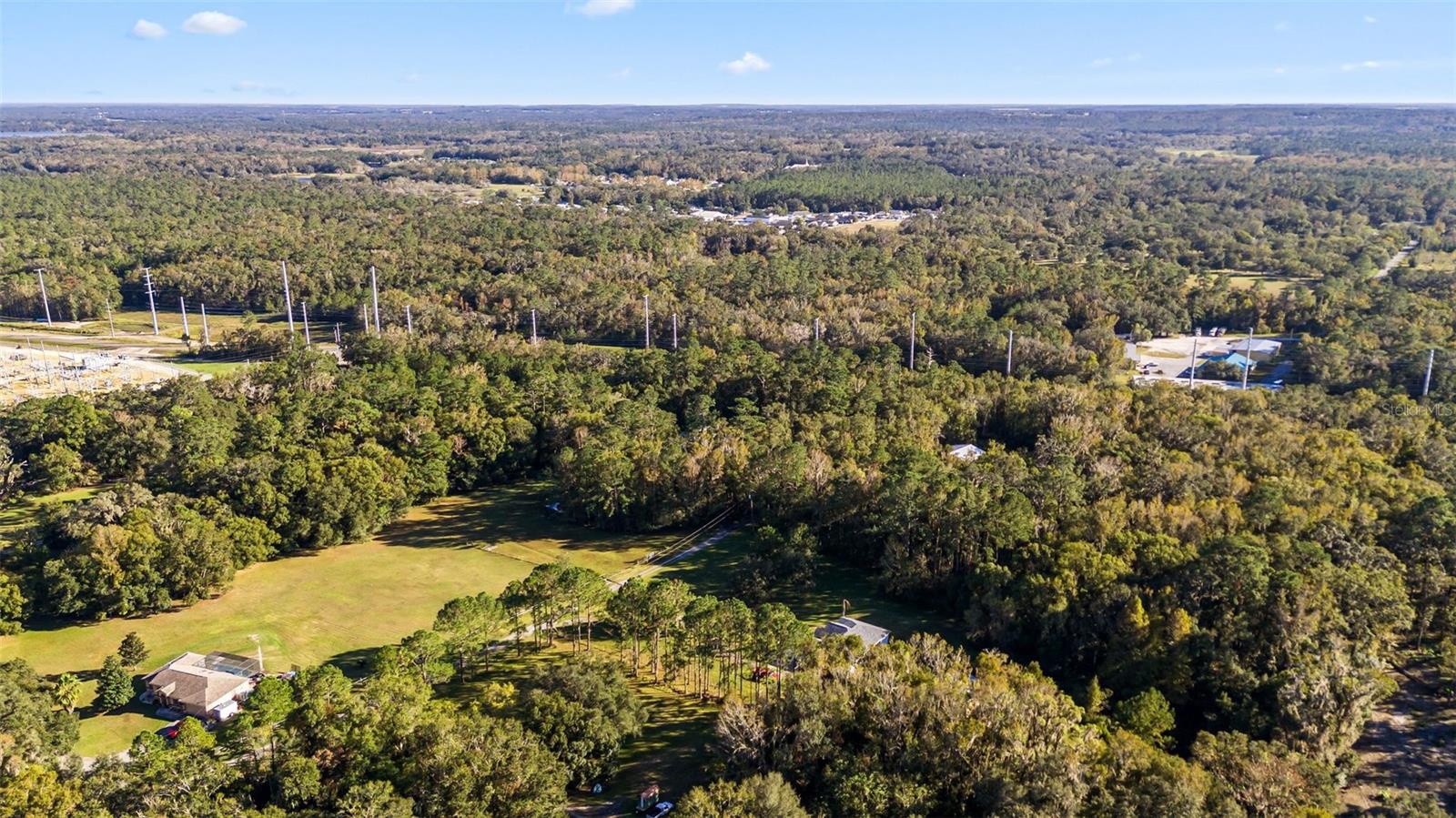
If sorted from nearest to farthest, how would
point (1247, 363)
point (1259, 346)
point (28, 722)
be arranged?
1. point (28, 722)
2. point (1247, 363)
3. point (1259, 346)

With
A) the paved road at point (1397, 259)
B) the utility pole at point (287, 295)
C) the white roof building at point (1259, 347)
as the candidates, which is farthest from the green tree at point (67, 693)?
the paved road at point (1397, 259)

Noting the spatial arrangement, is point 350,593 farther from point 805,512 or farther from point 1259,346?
point 1259,346

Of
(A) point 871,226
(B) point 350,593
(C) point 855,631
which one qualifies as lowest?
(B) point 350,593

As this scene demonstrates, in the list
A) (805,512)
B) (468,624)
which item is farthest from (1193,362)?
(468,624)

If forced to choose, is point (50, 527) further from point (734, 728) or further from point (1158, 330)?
point (1158, 330)

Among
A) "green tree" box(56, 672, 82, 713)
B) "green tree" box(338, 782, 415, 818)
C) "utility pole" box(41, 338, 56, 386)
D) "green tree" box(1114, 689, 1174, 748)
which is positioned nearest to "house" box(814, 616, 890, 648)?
"green tree" box(1114, 689, 1174, 748)

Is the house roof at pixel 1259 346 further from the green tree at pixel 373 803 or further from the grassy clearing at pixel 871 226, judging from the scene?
the green tree at pixel 373 803

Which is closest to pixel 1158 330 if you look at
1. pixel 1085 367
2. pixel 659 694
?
pixel 1085 367
